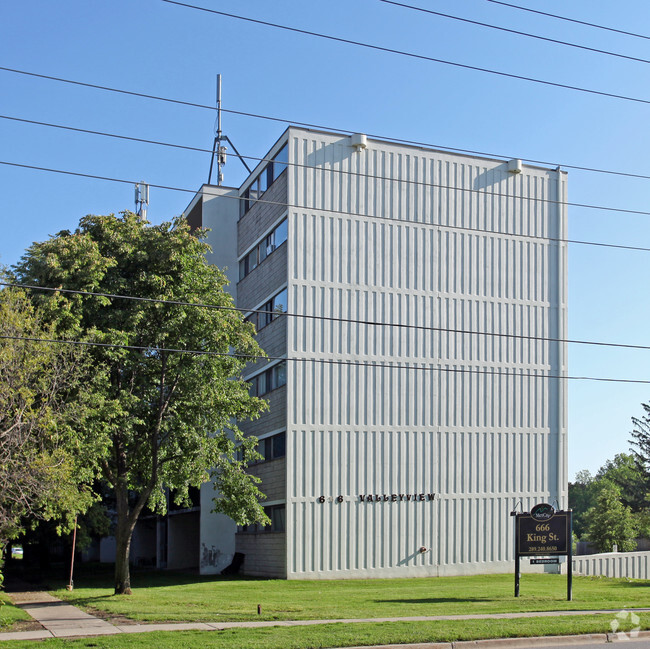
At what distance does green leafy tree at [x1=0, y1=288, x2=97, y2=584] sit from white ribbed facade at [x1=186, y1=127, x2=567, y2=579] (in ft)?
43.1

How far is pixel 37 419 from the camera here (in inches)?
850

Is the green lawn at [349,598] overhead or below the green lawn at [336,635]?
below

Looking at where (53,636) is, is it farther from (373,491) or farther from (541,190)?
(541,190)

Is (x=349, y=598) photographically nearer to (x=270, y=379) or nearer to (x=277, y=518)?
(x=277, y=518)

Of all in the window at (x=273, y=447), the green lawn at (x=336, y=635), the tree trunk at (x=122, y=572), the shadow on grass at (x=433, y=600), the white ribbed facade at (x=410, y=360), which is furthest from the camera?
the window at (x=273, y=447)

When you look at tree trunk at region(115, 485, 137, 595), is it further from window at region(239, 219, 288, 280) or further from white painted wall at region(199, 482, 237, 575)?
white painted wall at region(199, 482, 237, 575)

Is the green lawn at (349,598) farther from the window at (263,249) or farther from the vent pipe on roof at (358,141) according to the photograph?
the vent pipe on roof at (358,141)

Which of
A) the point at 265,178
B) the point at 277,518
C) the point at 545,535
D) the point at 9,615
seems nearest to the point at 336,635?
the point at 9,615

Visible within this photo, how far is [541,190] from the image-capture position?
41.7 metres

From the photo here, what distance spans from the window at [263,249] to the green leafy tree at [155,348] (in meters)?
9.47

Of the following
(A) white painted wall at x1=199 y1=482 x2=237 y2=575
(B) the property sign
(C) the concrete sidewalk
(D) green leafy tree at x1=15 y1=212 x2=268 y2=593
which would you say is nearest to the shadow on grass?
(B) the property sign

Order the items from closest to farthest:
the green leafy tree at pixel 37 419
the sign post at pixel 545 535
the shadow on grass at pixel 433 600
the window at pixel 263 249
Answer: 1. the green leafy tree at pixel 37 419
2. the shadow on grass at pixel 433 600
3. the sign post at pixel 545 535
4. the window at pixel 263 249

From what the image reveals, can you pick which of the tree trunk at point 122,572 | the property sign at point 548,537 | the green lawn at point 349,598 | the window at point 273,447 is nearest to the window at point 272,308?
the window at point 273,447

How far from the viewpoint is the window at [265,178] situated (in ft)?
126
